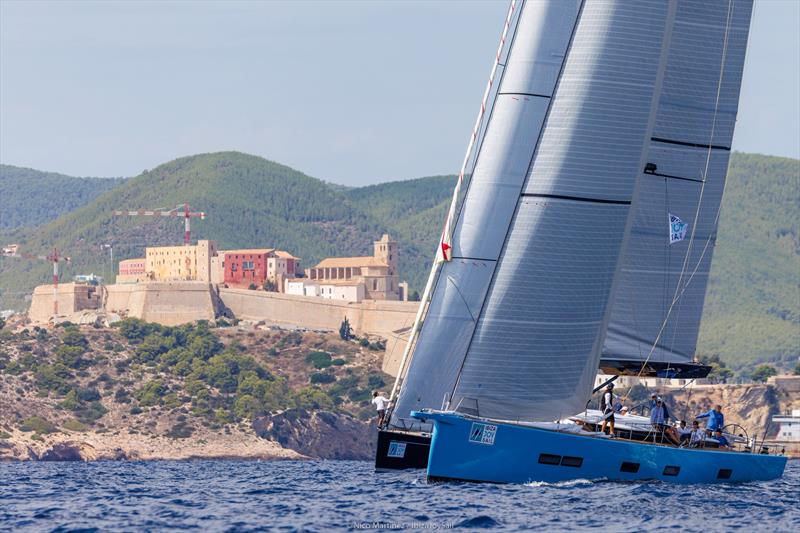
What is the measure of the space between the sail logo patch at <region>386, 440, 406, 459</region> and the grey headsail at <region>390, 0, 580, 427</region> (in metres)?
5.04

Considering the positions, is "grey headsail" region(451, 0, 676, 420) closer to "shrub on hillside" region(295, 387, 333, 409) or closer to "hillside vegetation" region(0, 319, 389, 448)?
"hillside vegetation" region(0, 319, 389, 448)

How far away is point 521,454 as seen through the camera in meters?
26.8

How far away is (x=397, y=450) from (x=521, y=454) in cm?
754

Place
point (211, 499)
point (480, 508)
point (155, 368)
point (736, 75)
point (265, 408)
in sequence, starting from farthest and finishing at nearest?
point (155, 368) → point (265, 408) → point (736, 75) → point (211, 499) → point (480, 508)

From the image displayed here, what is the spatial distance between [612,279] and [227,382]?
232ft

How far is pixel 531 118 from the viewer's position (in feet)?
93.7

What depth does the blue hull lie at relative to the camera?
87.8ft

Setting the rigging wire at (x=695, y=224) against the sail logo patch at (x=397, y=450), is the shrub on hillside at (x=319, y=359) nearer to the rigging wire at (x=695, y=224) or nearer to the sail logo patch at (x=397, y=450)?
the sail logo patch at (x=397, y=450)

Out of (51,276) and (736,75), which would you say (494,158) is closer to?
(736,75)

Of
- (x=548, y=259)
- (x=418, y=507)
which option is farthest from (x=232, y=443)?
(x=418, y=507)

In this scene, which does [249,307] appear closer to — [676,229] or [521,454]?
[676,229]

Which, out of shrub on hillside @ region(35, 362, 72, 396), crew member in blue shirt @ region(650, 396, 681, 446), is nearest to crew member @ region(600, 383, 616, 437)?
crew member in blue shirt @ region(650, 396, 681, 446)

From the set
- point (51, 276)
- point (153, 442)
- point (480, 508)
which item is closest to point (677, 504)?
point (480, 508)

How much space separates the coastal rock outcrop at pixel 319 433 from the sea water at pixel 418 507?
186 ft
